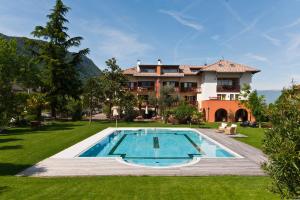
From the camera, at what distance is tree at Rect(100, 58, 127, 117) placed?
4328 cm

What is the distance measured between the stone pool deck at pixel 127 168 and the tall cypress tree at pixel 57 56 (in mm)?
29680

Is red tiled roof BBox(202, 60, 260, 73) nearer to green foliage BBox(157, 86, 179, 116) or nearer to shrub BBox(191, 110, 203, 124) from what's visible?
green foliage BBox(157, 86, 179, 116)

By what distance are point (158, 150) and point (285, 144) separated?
16.9 metres

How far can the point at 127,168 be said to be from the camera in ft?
45.4

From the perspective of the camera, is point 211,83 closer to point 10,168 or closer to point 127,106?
point 127,106

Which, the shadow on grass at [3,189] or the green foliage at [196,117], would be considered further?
the green foliage at [196,117]

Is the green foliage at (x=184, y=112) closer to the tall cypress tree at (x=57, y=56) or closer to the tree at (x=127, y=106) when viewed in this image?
the tree at (x=127, y=106)

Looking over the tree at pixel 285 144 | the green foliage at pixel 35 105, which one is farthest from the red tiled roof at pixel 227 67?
the tree at pixel 285 144

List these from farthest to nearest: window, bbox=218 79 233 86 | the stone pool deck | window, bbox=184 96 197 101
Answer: window, bbox=184 96 197 101, window, bbox=218 79 233 86, the stone pool deck

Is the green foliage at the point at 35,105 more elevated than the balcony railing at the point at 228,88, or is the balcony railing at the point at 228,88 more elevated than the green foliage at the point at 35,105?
the balcony railing at the point at 228,88

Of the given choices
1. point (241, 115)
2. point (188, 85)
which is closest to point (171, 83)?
point (188, 85)

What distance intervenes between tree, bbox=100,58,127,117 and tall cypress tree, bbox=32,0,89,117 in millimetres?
5136

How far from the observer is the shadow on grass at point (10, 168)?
1245 cm

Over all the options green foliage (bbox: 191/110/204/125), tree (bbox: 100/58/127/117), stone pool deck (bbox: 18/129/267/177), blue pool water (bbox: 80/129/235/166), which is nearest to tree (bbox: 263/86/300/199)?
stone pool deck (bbox: 18/129/267/177)
